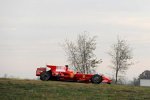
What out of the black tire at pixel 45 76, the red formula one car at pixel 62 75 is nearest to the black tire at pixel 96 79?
the red formula one car at pixel 62 75

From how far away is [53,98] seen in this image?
23.2 m

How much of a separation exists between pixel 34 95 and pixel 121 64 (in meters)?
35.3

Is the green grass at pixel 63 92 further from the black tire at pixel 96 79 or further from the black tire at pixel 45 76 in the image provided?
the black tire at pixel 45 76

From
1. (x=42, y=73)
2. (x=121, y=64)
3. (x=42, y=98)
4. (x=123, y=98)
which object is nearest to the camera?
(x=42, y=98)

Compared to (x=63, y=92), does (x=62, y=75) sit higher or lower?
higher

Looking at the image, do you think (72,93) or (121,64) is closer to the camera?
(72,93)

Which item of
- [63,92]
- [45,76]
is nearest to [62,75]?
[45,76]

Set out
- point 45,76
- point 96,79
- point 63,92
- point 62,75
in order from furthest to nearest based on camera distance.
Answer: point 62,75 < point 45,76 < point 96,79 < point 63,92

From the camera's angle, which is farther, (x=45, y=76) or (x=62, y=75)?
(x=62, y=75)

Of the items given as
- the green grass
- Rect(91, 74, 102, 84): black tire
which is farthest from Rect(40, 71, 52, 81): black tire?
the green grass

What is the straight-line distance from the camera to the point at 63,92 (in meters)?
25.5

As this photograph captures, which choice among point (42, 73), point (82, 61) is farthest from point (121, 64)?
point (42, 73)

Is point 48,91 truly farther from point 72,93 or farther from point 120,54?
point 120,54

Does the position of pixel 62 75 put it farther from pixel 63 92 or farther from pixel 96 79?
pixel 63 92
